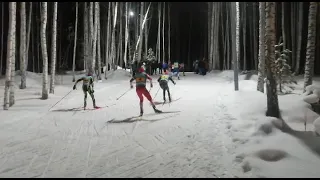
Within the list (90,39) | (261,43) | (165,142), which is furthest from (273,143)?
(90,39)

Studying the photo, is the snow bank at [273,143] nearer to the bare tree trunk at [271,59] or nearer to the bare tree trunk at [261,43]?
the bare tree trunk at [271,59]

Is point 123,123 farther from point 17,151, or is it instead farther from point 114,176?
point 114,176

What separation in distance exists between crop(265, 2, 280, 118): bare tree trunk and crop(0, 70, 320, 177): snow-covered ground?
45 centimetres

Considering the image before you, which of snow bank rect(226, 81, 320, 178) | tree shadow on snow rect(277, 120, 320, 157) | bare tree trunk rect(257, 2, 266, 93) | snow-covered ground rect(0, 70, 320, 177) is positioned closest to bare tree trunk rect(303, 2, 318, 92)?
bare tree trunk rect(257, 2, 266, 93)

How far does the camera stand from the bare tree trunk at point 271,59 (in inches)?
414

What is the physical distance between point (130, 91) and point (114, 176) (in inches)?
545

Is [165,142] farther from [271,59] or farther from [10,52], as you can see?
[10,52]

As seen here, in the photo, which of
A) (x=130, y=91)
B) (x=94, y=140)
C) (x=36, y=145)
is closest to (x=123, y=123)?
(x=94, y=140)

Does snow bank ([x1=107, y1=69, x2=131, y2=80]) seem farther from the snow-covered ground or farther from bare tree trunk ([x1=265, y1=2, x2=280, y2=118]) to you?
bare tree trunk ([x1=265, y1=2, x2=280, y2=118])

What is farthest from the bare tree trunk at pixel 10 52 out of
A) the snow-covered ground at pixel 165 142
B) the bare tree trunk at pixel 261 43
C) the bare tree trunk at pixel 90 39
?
the bare tree trunk at pixel 261 43

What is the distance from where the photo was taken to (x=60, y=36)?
50406 millimetres

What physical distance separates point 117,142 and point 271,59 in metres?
5.11

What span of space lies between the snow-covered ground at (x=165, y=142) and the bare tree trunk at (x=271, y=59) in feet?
1.46

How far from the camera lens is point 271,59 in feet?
35.3
